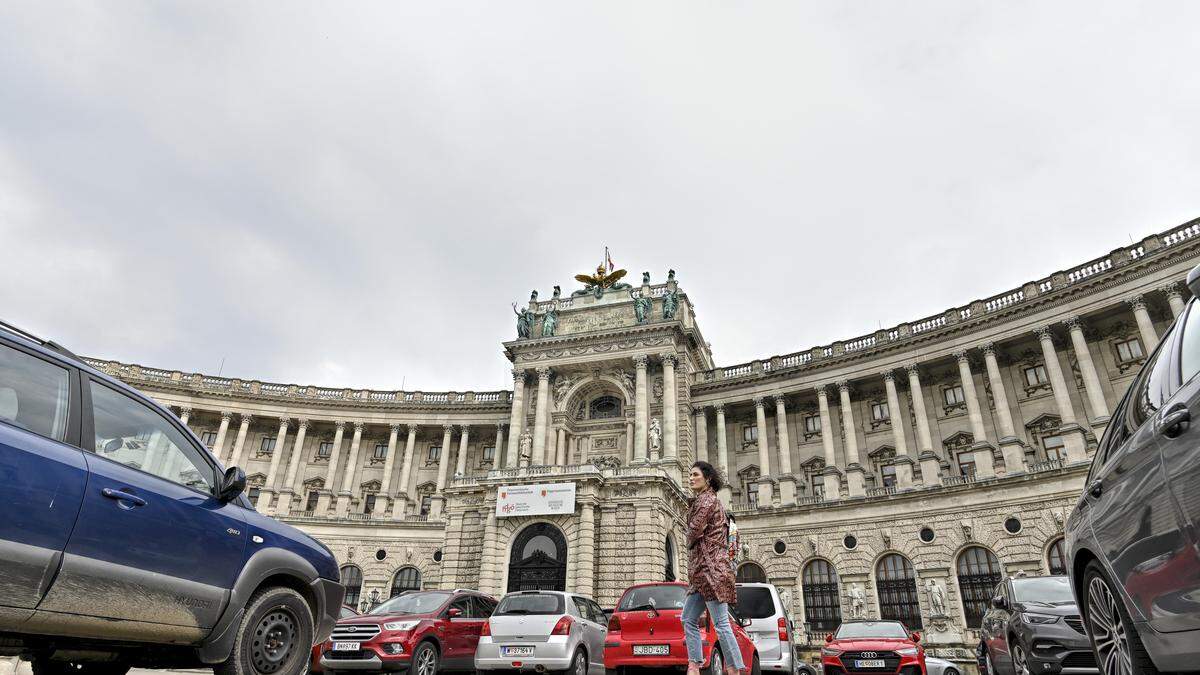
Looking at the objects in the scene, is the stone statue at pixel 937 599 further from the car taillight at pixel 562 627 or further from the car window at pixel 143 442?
the car window at pixel 143 442

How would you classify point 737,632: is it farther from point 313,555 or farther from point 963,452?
point 963,452

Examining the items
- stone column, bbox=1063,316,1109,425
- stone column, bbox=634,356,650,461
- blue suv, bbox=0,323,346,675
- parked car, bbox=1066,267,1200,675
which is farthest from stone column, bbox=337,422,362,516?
parked car, bbox=1066,267,1200,675

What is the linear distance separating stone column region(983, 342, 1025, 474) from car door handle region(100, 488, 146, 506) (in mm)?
35917

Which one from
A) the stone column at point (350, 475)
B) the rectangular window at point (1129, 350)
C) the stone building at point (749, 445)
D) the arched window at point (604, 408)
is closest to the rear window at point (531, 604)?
the stone building at point (749, 445)

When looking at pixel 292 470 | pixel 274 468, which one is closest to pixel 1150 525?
pixel 292 470

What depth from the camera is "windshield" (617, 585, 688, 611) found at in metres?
10.4

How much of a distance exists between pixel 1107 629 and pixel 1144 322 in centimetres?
3381

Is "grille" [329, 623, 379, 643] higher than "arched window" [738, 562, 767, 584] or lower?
lower

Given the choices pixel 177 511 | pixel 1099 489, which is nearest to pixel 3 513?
pixel 177 511

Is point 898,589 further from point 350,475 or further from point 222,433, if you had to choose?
point 222,433

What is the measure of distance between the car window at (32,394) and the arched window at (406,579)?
41.3 meters

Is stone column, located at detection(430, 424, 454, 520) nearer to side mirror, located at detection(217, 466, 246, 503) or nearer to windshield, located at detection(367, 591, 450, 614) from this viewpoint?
windshield, located at detection(367, 591, 450, 614)

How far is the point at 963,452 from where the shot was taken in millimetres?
35531

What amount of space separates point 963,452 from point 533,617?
31961 mm
